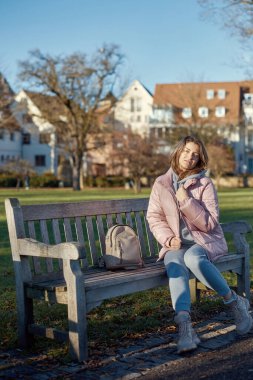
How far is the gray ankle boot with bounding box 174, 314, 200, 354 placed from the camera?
426 centimetres

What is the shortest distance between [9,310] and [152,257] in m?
1.42

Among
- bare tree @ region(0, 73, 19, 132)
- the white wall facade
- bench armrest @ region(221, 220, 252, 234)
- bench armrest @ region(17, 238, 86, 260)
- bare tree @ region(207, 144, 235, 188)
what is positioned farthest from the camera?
the white wall facade

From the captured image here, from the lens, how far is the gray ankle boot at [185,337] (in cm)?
426

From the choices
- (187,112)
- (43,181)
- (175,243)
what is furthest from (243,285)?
(187,112)

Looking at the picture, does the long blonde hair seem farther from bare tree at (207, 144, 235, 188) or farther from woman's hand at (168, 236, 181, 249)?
bare tree at (207, 144, 235, 188)

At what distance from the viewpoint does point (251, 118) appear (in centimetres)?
7269

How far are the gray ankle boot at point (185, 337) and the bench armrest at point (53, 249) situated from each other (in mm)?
879

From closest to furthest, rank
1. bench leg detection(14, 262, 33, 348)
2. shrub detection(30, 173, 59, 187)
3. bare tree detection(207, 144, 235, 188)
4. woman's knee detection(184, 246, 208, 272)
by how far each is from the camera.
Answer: bench leg detection(14, 262, 33, 348) → woman's knee detection(184, 246, 208, 272) → bare tree detection(207, 144, 235, 188) → shrub detection(30, 173, 59, 187)

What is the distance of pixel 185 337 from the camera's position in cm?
431

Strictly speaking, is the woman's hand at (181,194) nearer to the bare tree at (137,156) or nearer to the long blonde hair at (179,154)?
the long blonde hair at (179,154)

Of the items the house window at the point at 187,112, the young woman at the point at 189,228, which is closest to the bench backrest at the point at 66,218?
the young woman at the point at 189,228

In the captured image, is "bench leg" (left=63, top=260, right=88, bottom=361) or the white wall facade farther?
the white wall facade

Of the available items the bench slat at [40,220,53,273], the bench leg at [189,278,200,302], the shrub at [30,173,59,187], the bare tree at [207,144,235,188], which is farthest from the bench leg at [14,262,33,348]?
the shrub at [30,173,59,187]

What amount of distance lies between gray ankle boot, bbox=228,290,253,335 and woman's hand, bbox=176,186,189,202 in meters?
0.86
